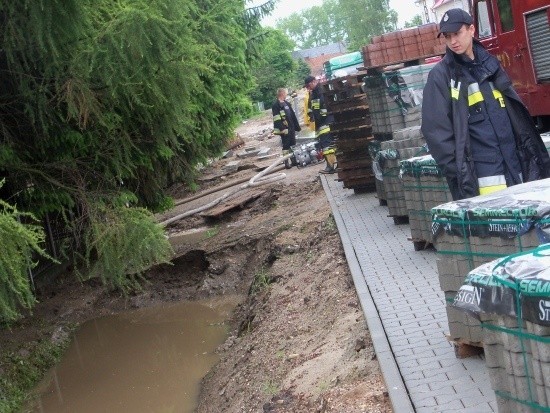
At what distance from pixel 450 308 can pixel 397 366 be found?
59 cm

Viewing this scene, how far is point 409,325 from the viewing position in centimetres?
763

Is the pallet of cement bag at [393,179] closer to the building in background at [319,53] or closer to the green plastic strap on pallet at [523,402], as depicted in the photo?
the green plastic strap on pallet at [523,402]

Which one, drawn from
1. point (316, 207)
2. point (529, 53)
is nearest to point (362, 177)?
point (316, 207)

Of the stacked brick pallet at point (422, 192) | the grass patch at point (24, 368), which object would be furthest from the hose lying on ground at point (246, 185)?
the stacked brick pallet at point (422, 192)

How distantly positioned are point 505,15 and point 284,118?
12504 mm

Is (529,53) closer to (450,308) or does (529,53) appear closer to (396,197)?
(396,197)

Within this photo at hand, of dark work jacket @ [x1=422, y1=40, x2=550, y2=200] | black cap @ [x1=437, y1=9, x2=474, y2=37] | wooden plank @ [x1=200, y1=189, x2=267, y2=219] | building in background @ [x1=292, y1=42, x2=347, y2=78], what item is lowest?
building in background @ [x1=292, y1=42, x2=347, y2=78]

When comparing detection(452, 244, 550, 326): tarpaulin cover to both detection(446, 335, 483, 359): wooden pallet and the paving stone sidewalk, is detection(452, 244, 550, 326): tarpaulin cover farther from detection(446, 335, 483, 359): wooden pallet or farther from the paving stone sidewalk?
detection(446, 335, 483, 359): wooden pallet

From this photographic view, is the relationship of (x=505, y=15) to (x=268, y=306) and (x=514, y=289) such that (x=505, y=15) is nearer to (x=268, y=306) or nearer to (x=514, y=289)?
(x=268, y=306)

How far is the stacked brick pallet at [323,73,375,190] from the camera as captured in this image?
1678 cm

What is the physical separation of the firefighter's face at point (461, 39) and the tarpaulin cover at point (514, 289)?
258 centimetres

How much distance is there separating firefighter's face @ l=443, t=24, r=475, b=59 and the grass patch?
22.4ft

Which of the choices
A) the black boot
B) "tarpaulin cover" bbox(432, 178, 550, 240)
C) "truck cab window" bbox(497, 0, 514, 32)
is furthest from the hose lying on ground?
"tarpaulin cover" bbox(432, 178, 550, 240)

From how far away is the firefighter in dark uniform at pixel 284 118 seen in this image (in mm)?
25375
